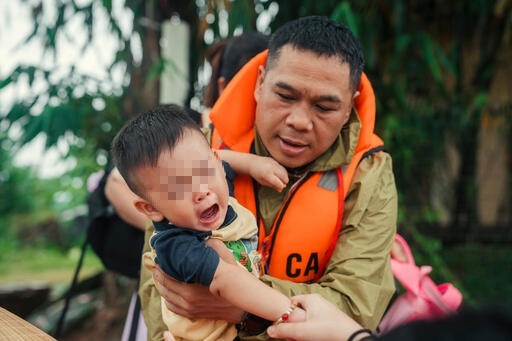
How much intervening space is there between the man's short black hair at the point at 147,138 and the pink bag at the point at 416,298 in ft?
3.03

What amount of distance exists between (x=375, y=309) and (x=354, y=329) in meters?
0.29

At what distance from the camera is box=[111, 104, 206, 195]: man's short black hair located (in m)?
1.32

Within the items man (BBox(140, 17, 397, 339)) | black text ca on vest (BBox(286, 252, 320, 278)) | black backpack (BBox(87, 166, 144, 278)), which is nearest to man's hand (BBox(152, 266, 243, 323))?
man (BBox(140, 17, 397, 339))

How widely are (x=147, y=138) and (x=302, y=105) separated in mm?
481

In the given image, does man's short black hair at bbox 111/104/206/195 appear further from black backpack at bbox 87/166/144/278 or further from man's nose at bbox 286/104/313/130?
black backpack at bbox 87/166/144/278

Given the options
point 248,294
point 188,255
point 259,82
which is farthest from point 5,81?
point 248,294

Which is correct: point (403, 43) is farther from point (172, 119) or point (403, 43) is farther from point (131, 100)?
point (172, 119)

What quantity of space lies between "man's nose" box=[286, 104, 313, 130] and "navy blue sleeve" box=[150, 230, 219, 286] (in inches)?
17.2

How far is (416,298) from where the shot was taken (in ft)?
6.04

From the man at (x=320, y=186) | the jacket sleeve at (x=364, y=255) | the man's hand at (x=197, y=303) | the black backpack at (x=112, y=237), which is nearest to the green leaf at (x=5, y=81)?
the black backpack at (x=112, y=237)

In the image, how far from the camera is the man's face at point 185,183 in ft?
4.35

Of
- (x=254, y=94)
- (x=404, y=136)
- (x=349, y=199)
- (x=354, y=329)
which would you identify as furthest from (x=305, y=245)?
(x=404, y=136)

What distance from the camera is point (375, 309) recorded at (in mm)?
1581

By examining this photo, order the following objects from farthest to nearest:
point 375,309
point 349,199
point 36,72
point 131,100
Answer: point 131,100, point 36,72, point 349,199, point 375,309
